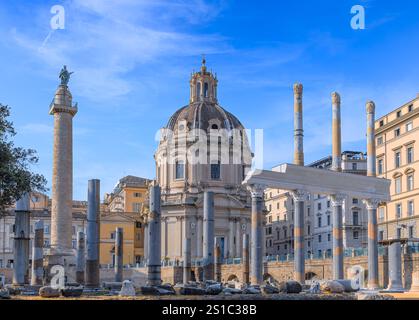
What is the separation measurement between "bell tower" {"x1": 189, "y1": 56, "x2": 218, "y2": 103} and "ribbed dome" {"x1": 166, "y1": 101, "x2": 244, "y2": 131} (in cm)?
175

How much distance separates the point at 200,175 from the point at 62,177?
1177 inches

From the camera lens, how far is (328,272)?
170 feet

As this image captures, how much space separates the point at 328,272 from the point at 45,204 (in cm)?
5245

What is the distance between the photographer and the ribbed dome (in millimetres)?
82562

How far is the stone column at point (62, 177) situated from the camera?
53812 mm

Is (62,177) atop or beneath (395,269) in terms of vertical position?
atop

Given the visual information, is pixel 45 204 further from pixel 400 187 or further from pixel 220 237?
pixel 400 187

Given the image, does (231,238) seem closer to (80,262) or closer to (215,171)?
(215,171)

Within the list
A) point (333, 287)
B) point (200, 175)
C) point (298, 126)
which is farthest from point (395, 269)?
point (200, 175)

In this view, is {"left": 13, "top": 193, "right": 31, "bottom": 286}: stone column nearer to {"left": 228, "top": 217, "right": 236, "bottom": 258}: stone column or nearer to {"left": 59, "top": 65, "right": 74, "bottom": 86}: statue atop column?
{"left": 59, "top": 65, "right": 74, "bottom": 86}: statue atop column

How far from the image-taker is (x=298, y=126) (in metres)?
39.2

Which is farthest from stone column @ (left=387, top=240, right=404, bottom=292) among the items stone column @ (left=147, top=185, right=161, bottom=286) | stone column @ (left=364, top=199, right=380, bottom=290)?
stone column @ (left=147, top=185, right=161, bottom=286)
